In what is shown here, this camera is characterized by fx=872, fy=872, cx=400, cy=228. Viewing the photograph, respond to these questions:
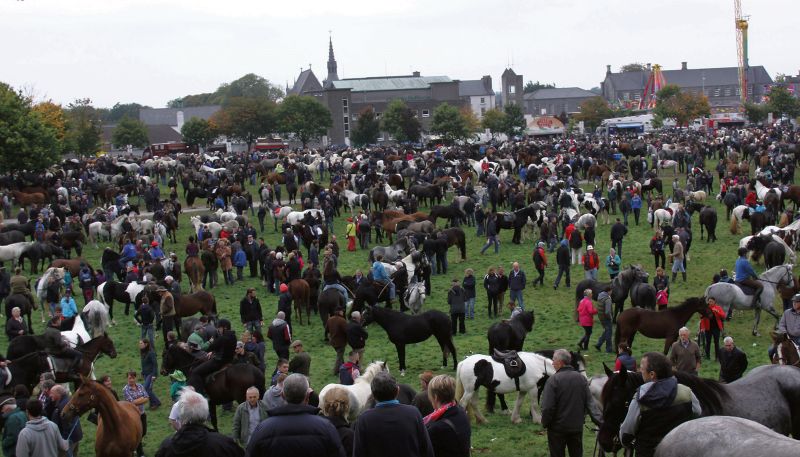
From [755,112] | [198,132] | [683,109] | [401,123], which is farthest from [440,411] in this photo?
[755,112]

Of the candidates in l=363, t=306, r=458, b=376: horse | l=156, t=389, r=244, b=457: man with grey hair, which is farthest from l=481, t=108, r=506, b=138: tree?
l=156, t=389, r=244, b=457: man with grey hair

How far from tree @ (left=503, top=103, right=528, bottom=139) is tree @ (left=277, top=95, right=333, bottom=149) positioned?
1816cm

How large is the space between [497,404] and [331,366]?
3886 millimetres

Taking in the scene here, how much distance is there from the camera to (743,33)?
12875 cm

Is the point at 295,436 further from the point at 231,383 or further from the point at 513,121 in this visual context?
the point at 513,121

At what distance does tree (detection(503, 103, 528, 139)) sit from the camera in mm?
85688

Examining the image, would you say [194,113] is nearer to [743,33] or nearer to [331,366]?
[743,33]

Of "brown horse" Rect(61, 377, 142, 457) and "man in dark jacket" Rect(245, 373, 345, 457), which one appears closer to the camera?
"man in dark jacket" Rect(245, 373, 345, 457)

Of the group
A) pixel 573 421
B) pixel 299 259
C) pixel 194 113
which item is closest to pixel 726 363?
pixel 573 421

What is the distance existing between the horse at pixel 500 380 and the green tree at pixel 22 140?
108ft

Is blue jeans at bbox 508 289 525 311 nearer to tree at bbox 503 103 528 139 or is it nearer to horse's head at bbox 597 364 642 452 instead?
horse's head at bbox 597 364 642 452

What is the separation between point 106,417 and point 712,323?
33.2 feet

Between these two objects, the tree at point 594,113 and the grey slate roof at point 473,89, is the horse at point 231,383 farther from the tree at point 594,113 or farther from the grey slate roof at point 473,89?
the grey slate roof at point 473,89

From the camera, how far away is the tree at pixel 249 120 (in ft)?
265
